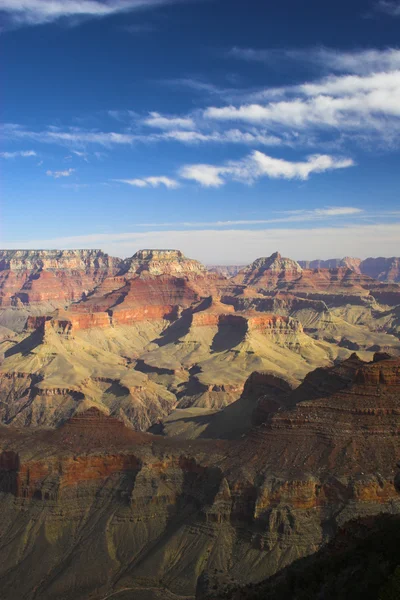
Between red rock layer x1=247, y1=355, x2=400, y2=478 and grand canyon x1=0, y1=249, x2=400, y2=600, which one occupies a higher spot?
red rock layer x1=247, y1=355, x2=400, y2=478

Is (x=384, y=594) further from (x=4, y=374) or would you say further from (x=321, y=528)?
(x=4, y=374)

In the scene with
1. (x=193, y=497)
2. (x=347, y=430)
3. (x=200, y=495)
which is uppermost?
(x=347, y=430)

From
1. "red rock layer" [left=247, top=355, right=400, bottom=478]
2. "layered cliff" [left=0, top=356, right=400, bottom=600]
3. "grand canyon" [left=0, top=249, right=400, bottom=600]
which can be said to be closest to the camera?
"grand canyon" [left=0, top=249, right=400, bottom=600]

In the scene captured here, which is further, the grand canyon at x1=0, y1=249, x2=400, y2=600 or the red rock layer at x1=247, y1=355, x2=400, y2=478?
the red rock layer at x1=247, y1=355, x2=400, y2=478

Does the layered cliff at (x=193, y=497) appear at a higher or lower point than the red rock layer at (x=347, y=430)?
lower

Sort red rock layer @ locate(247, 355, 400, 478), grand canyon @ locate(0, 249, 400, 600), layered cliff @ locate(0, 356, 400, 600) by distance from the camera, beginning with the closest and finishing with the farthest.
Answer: grand canyon @ locate(0, 249, 400, 600)
layered cliff @ locate(0, 356, 400, 600)
red rock layer @ locate(247, 355, 400, 478)

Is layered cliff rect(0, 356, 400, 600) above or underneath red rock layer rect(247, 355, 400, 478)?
underneath

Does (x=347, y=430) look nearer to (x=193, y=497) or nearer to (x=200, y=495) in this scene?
(x=200, y=495)

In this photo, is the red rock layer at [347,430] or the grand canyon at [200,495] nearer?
the grand canyon at [200,495]

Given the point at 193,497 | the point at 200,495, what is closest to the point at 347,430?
the point at 200,495

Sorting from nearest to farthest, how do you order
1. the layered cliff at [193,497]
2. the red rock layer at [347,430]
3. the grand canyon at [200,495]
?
the grand canyon at [200,495]
the layered cliff at [193,497]
the red rock layer at [347,430]

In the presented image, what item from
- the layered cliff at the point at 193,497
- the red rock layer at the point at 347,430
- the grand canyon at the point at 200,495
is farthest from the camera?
the red rock layer at the point at 347,430
